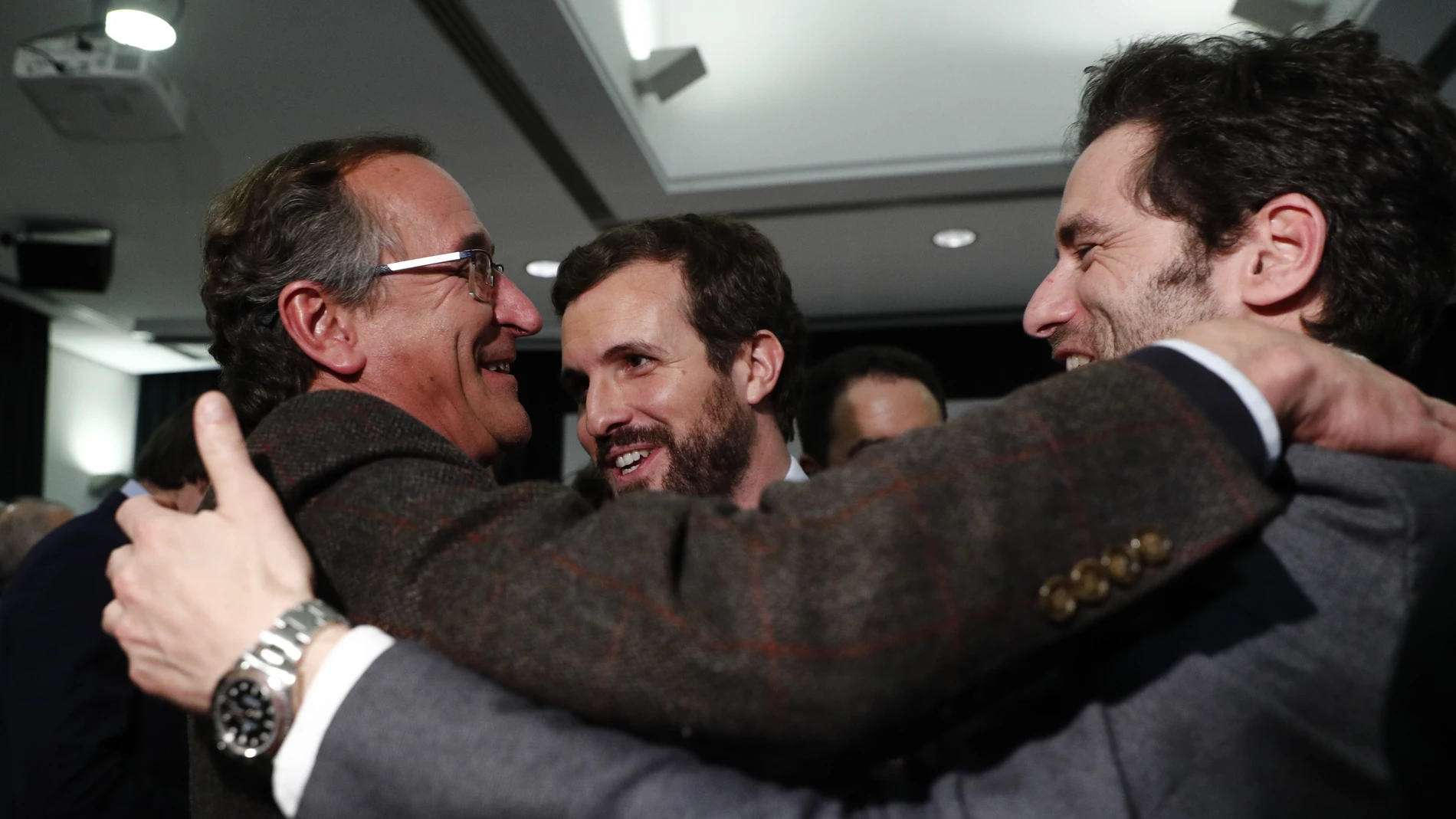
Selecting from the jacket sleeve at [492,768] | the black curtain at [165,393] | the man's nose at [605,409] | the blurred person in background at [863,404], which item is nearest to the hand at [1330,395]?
the jacket sleeve at [492,768]

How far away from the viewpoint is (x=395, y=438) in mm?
989

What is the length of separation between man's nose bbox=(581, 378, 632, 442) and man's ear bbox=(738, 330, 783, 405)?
257 mm

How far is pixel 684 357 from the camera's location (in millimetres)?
2039

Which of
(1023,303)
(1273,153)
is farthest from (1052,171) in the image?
(1273,153)

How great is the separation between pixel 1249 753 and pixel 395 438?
2.62ft

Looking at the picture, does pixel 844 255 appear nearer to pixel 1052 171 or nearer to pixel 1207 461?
pixel 1052 171

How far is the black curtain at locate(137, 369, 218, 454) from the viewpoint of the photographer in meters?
7.85

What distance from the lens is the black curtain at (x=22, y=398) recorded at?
5988mm

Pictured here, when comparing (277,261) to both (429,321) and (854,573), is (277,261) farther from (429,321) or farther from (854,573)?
(854,573)

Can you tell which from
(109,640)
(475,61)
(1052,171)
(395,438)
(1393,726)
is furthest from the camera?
(1052,171)

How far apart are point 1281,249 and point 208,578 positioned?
3.78 ft

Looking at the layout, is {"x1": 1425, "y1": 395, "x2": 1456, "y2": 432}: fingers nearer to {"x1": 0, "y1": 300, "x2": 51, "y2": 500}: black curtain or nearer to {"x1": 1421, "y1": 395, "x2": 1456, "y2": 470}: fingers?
{"x1": 1421, "y1": 395, "x2": 1456, "y2": 470}: fingers

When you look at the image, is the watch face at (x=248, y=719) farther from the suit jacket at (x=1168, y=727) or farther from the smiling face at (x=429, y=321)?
the smiling face at (x=429, y=321)

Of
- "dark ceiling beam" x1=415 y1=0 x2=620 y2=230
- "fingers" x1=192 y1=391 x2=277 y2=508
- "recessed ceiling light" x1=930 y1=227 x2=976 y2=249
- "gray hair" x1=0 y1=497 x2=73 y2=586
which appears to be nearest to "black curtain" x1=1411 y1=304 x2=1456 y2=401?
"recessed ceiling light" x1=930 y1=227 x2=976 y2=249
